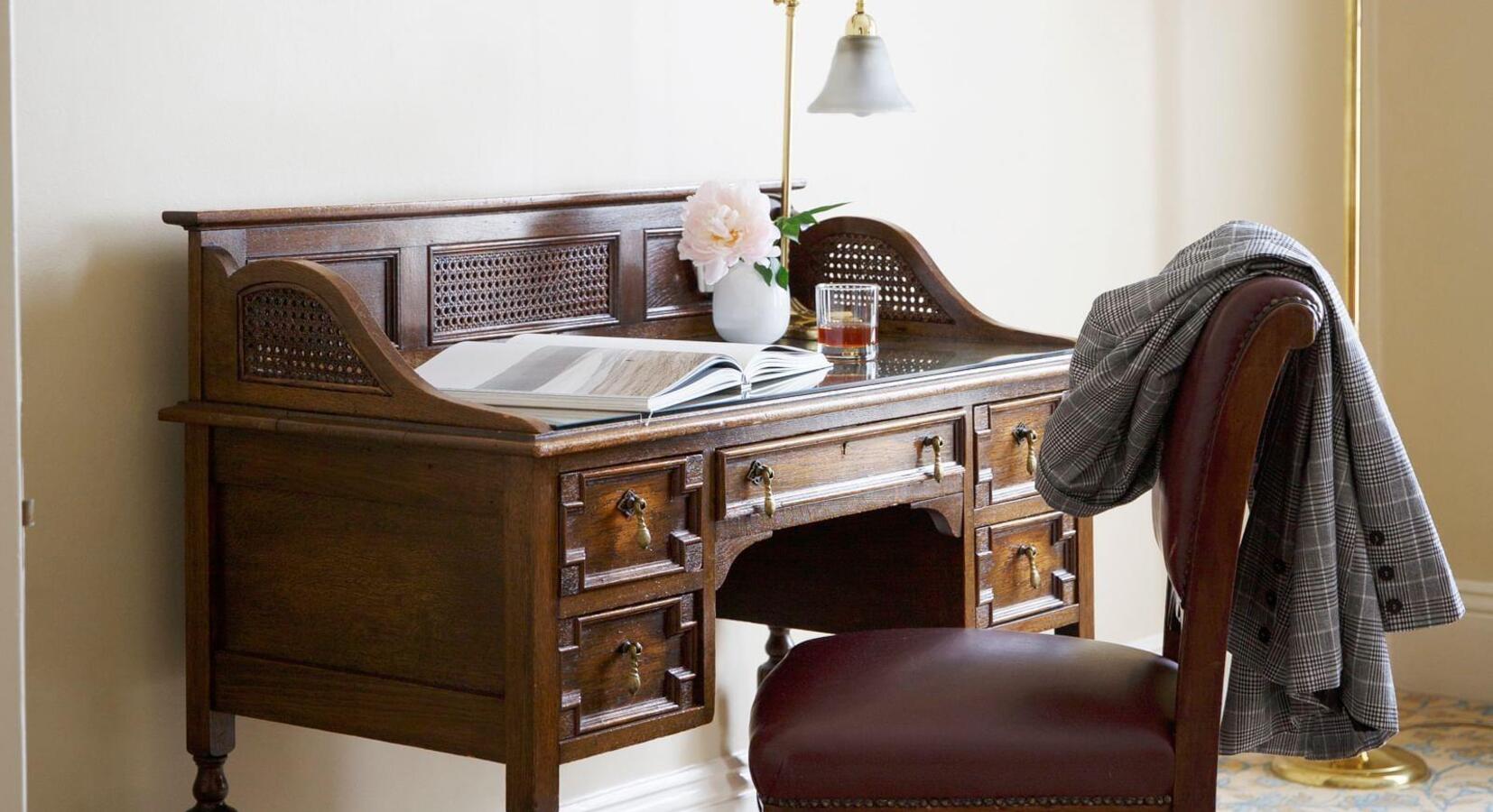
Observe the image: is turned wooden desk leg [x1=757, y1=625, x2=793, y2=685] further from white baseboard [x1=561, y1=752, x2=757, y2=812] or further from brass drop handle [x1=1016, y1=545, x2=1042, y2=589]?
brass drop handle [x1=1016, y1=545, x2=1042, y2=589]

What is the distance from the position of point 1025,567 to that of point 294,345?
3.41ft

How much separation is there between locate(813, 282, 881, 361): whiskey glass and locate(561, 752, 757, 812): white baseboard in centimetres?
72

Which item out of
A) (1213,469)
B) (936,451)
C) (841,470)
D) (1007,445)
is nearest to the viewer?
(1213,469)

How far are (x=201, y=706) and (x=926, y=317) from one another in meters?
1.16

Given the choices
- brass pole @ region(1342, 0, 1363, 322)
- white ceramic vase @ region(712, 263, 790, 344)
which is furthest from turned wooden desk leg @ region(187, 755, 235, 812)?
brass pole @ region(1342, 0, 1363, 322)

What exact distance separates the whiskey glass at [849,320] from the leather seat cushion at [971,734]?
622mm

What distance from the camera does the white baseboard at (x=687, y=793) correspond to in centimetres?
290

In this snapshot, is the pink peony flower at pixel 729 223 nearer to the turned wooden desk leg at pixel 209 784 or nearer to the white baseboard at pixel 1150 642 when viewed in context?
the turned wooden desk leg at pixel 209 784

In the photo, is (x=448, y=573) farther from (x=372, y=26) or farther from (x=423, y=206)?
(x=372, y=26)

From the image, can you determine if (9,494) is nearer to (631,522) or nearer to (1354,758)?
(631,522)

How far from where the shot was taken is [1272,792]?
342 centimetres

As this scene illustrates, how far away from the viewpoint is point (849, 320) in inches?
101

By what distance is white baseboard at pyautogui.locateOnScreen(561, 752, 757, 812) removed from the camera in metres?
2.90

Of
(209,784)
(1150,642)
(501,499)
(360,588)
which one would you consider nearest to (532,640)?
(501,499)
